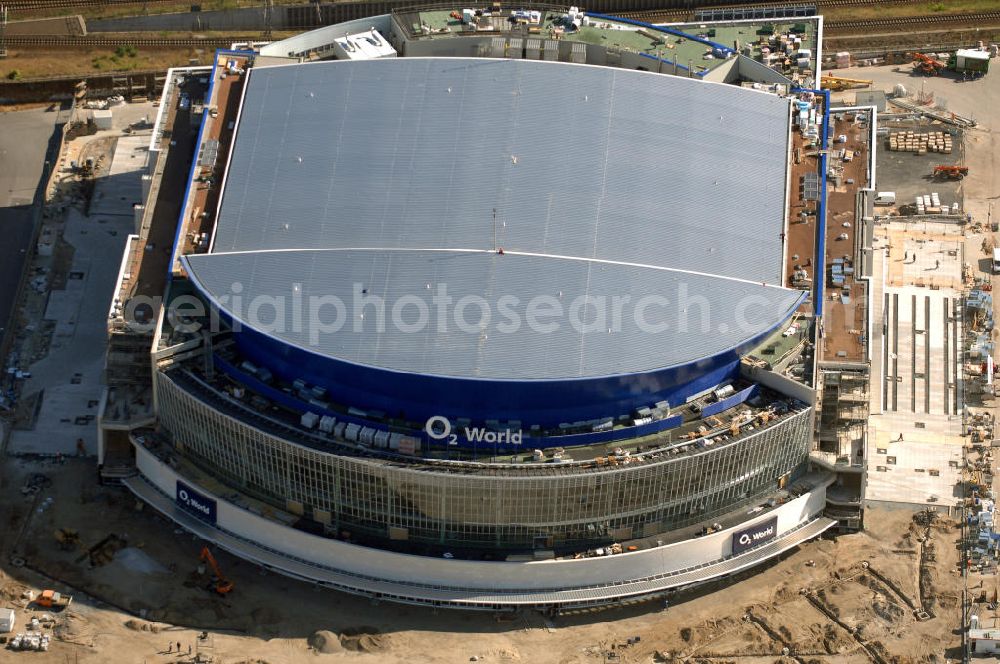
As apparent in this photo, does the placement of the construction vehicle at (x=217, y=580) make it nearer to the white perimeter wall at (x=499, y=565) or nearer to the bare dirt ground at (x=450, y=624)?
the bare dirt ground at (x=450, y=624)

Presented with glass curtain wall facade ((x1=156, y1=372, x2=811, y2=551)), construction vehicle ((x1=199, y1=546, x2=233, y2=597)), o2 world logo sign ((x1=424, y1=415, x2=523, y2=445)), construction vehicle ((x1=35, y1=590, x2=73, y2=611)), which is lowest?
construction vehicle ((x1=35, y1=590, x2=73, y2=611))

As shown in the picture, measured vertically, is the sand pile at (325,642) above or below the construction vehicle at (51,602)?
below

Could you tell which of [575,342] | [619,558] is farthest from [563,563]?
[575,342]

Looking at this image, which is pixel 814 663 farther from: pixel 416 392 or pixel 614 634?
pixel 416 392

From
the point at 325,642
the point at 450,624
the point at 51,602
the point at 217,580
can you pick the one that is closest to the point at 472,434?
the point at 450,624

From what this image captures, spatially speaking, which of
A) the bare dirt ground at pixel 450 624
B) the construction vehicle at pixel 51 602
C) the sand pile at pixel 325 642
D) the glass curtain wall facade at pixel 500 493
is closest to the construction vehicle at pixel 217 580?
the bare dirt ground at pixel 450 624

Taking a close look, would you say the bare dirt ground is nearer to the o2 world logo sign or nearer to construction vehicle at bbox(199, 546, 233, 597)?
construction vehicle at bbox(199, 546, 233, 597)

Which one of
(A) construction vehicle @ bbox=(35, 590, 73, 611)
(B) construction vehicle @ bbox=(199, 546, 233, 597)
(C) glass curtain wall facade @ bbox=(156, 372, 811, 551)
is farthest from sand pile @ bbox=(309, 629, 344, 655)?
(A) construction vehicle @ bbox=(35, 590, 73, 611)
